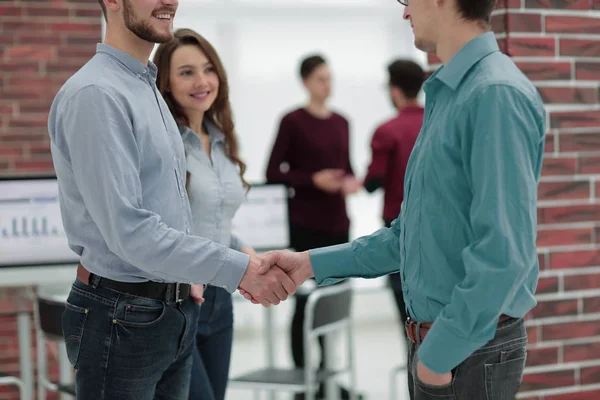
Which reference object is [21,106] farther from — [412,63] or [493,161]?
[493,161]

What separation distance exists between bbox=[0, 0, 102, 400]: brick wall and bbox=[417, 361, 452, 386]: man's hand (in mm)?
3285

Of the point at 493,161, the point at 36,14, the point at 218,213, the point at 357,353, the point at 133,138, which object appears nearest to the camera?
the point at 493,161

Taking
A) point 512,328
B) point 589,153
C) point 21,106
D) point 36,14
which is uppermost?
point 36,14

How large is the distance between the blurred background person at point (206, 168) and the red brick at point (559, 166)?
1009mm

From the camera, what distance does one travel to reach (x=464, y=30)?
1451mm

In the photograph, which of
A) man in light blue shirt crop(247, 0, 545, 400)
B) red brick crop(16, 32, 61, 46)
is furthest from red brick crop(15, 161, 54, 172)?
man in light blue shirt crop(247, 0, 545, 400)

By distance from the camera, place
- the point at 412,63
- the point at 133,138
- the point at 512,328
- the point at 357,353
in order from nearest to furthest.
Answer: the point at 512,328, the point at 133,138, the point at 412,63, the point at 357,353

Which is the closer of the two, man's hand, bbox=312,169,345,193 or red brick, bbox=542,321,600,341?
red brick, bbox=542,321,600,341

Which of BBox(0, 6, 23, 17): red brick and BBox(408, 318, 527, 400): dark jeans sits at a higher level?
BBox(0, 6, 23, 17): red brick

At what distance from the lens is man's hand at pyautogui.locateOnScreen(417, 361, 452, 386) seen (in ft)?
4.48

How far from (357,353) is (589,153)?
Result: 319 centimetres

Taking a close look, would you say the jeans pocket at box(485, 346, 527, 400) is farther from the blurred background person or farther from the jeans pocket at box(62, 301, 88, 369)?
the blurred background person

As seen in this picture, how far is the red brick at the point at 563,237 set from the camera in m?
2.56

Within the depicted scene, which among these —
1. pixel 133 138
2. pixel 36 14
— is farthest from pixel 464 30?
pixel 36 14
